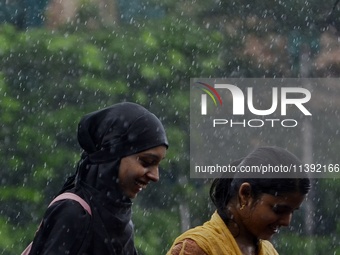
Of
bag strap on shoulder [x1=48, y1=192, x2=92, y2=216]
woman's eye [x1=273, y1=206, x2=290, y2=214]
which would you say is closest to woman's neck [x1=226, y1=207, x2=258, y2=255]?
woman's eye [x1=273, y1=206, x2=290, y2=214]

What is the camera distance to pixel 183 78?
12.4 meters

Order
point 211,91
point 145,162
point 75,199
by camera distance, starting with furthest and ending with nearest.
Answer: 1. point 211,91
2. point 145,162
3. point 75,199

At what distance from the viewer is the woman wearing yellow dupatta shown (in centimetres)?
397

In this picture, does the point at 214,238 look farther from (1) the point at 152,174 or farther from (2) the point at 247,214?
(1) the point at 152,174

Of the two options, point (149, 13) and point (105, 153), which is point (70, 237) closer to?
point (105, 153)

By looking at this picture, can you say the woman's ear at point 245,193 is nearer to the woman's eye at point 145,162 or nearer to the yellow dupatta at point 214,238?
the yellow dupatta at point 214,238

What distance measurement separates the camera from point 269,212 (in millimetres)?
3992

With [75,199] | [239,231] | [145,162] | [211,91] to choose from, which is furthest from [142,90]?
[75,199]

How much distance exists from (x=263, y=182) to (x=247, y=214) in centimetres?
13

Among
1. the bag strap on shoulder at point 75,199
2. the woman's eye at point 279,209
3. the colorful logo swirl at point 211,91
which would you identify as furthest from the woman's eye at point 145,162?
the colorful logo swirl at point 211,91

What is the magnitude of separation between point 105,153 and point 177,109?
852 centimetres

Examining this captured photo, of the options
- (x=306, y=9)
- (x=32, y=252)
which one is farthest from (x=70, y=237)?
(x=306, y=9)

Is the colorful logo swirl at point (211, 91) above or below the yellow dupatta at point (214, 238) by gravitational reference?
below

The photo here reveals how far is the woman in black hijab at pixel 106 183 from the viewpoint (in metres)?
3.65
